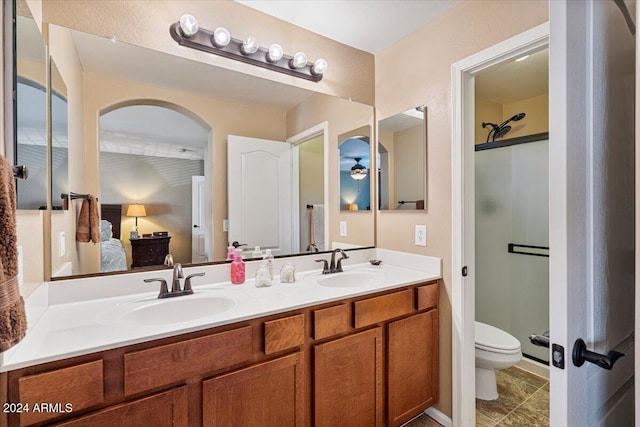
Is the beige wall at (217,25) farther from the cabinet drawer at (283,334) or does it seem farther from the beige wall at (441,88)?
the cabinet drawer at (283,334)

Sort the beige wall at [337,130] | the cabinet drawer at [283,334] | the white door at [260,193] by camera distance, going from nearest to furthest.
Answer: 1. the cabinet drawer at [283,334]
2. the white door at [260,193]
3. the beige wall at [337,130]

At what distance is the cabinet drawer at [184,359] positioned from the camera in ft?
3.14

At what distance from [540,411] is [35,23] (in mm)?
3176

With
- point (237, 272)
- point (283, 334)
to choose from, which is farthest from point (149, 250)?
point (283, 334)

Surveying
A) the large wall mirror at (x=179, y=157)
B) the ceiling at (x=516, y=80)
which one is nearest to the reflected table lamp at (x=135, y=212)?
the large wall mirror at (x=179, y=157)

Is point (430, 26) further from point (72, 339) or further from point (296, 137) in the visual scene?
point (72, 339)

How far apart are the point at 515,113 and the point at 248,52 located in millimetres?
2778

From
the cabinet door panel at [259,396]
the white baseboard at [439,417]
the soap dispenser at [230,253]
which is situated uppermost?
the soap dispenser at [230,253]

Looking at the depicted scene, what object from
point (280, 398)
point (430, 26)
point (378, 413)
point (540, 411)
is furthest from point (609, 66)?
point (540, 411)

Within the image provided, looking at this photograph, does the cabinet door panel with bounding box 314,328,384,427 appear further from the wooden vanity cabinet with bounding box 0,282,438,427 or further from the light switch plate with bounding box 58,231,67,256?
the light switch plate with bounding box 58,231,67,256

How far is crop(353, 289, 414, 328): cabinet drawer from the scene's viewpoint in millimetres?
1480

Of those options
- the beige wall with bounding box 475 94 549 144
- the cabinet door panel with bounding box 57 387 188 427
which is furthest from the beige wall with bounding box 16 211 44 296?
the beige wall with bounding box 475 94 549 144

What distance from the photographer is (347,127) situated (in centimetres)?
218

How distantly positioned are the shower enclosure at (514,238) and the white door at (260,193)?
74.8 inches
